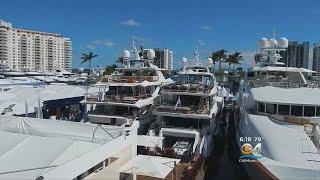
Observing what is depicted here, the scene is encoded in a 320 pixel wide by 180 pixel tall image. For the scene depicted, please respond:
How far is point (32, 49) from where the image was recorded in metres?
156

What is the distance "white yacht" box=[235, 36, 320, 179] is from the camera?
15.1 m

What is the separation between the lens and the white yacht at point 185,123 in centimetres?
2338

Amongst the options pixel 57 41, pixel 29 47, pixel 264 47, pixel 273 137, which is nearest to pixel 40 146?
pixel 273 137

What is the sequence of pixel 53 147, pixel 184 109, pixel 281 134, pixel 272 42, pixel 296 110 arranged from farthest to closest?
1. pixel 272 42
2. pixel 184 109
3. pixel 296 110
4. pixel 281 134
5. pixel 53 147

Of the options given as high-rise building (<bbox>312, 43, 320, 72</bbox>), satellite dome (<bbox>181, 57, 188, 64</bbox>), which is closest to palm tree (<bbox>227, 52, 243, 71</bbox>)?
high-rise building (<bbox>312, 43, 320, 72</bbox>)

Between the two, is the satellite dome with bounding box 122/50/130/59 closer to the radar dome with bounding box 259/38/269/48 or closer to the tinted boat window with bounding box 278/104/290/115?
the radar dome with bounding box 259/38/269/48

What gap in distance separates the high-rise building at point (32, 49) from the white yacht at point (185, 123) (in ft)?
403

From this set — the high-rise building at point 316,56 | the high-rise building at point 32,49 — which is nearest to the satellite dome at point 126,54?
the high-rise building at point 316,56

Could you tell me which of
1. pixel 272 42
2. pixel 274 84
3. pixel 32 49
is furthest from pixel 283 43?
pixel 32 49

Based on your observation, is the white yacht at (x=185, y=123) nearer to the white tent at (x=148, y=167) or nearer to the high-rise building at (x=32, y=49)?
the white tent at (x=148, y=167)

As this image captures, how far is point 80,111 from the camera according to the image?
36656 millimetres

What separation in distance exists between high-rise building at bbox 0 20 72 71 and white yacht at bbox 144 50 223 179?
4834 inches

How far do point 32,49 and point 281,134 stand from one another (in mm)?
152315

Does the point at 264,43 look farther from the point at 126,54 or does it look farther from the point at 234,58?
the point at 234,58
